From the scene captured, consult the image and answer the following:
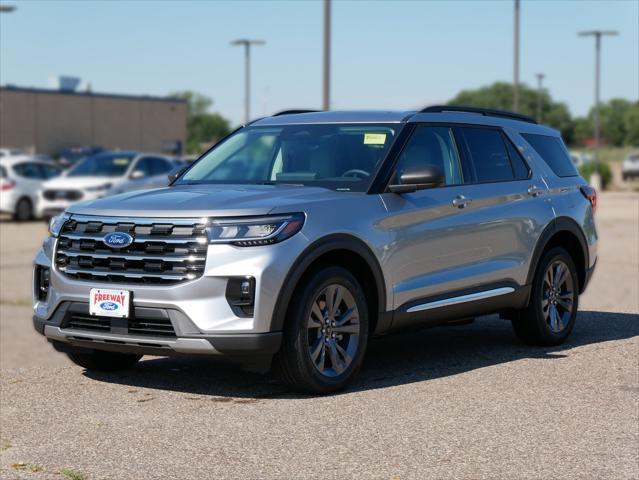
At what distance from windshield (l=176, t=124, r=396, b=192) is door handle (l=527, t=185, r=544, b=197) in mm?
1619

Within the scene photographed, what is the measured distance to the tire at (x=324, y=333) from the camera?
6879 mm

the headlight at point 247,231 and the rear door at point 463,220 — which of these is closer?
the headlight at point 247,231

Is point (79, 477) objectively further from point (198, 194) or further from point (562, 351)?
point (562, 351)

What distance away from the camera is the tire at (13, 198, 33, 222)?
28558 millimetres

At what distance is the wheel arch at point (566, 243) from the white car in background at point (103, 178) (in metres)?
16.2

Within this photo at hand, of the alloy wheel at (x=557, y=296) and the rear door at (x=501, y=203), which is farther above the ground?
the rear door at (x=501, y=203)

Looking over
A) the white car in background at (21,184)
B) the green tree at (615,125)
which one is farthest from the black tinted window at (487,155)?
the green tree at (615,125)

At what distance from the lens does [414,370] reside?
8.08 meters

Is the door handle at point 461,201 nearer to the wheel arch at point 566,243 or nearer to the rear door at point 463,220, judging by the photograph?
Result: the rear door at point 463,220

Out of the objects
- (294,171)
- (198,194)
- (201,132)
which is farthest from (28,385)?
(201,132)

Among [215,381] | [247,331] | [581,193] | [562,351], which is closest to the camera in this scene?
[247,331]

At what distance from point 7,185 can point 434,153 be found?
2202cm

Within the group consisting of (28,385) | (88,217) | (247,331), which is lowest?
(28,385)

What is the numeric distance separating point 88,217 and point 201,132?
6930 inches
